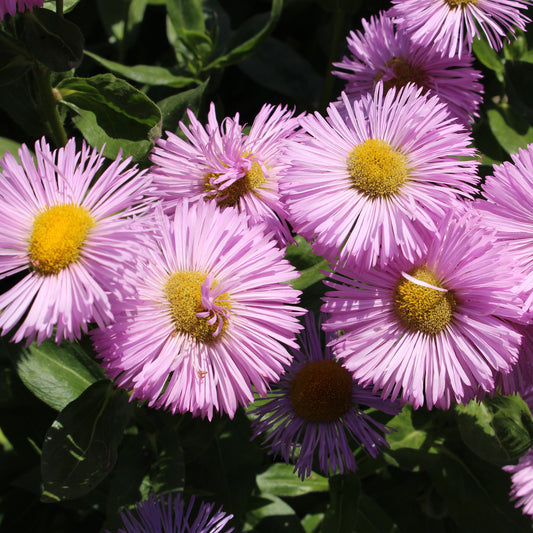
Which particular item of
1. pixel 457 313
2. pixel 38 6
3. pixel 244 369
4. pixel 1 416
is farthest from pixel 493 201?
pixel 1 416

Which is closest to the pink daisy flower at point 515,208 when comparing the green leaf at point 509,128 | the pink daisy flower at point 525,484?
the pink daisy flower at point 525,484

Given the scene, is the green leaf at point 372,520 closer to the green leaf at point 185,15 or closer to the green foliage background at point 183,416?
the green foliage background at point 183,416

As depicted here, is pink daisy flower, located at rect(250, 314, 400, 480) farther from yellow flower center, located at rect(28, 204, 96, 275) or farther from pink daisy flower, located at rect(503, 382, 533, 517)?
yellow flower center, located at rect(28, 204, 96, 275)

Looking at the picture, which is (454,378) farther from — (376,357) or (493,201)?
(493,201)

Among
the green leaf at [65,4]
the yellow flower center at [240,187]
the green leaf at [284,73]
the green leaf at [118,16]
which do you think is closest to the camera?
the yellow flower center at [240,187]

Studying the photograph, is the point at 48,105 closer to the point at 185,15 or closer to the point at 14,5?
the point at 14,5

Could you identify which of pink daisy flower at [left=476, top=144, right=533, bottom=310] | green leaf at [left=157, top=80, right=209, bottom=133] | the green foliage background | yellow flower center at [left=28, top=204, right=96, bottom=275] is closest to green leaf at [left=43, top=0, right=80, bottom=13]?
the green foliage background
